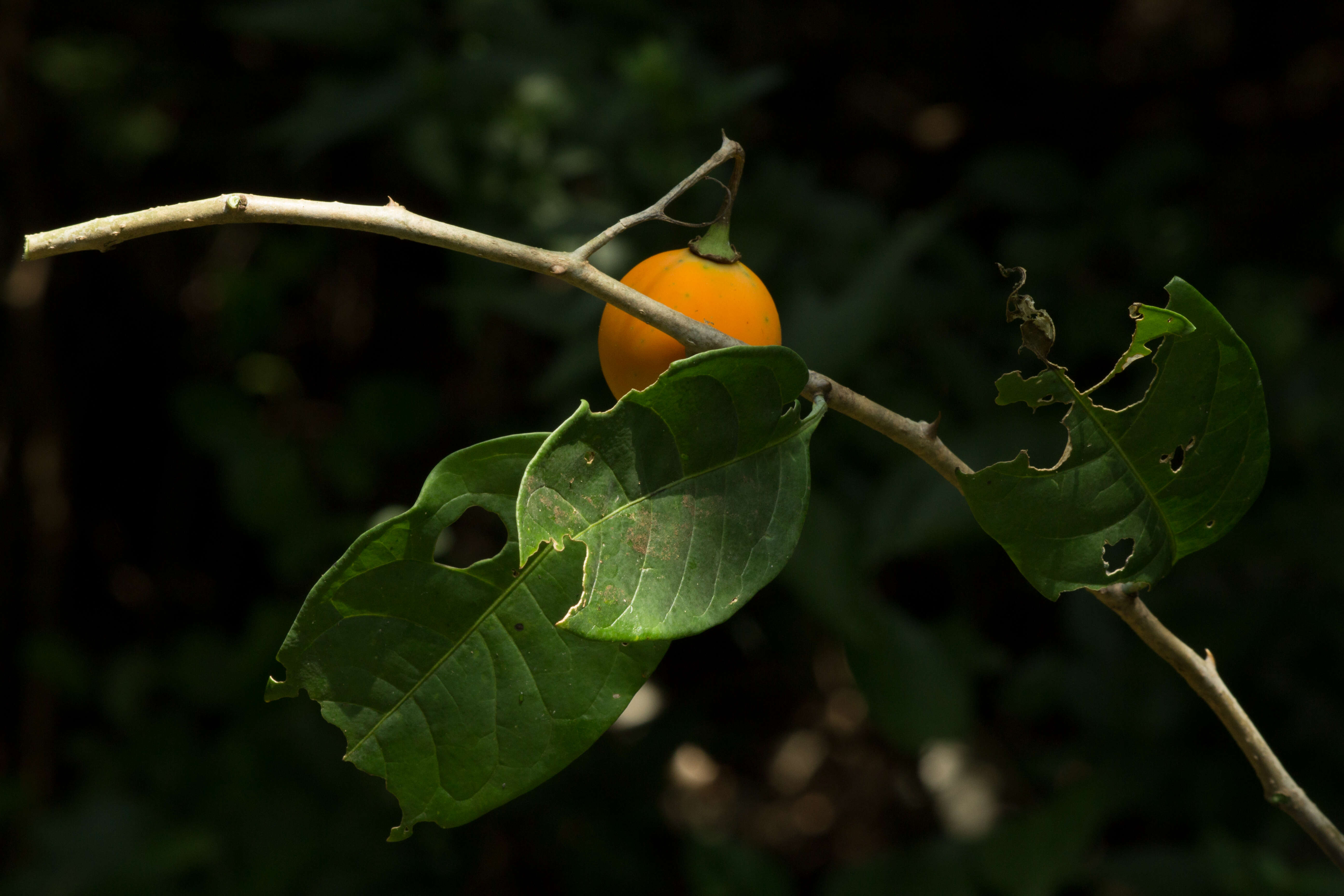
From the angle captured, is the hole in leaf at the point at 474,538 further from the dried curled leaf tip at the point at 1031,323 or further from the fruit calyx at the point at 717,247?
the dried curled leaf tip at the point at 1031,323

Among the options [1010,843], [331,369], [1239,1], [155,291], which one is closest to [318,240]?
[331,369]

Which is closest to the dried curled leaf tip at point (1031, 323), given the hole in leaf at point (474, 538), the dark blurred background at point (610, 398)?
the dark blurred background at point (610, 398)

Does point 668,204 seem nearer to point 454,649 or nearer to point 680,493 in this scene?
point 680,493

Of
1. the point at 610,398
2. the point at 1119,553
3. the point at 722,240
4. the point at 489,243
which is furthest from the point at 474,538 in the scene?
the point at 489,243

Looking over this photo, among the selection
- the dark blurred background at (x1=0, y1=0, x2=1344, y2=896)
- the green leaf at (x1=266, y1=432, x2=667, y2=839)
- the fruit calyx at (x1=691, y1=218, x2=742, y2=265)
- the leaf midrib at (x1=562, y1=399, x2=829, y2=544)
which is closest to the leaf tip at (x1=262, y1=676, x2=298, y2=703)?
the green leaf at (x1=266, y1=432, x2=667, y2=839)

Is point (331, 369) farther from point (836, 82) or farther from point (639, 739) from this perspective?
point (836, 82)

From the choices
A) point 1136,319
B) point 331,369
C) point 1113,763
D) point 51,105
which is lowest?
point 1113,763

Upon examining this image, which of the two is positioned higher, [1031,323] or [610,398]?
[1031,323]
